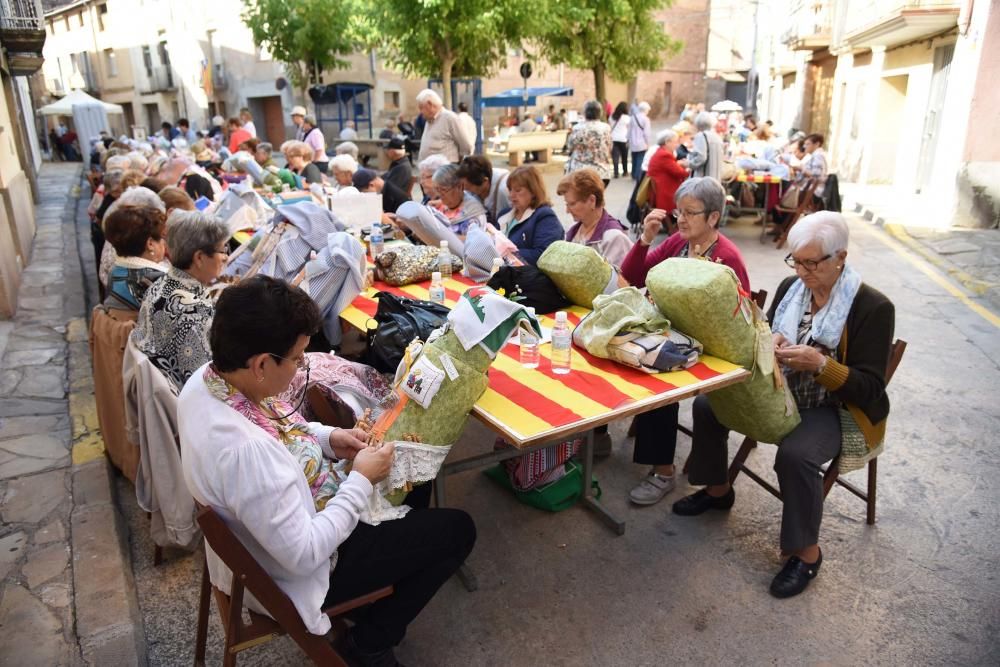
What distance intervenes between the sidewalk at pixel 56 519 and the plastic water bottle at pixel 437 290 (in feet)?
6.02

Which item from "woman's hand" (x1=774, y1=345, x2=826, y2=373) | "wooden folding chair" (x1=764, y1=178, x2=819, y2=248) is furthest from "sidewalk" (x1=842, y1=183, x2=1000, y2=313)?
"woman's hand" (x1=774, y1=345, x2=826, y2=373)

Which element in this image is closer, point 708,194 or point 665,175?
point 708,194

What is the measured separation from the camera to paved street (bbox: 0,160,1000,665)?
2434 millimetres

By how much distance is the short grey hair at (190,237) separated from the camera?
2.77 m

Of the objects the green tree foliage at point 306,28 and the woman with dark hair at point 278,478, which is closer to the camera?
the woman with dark hair at point 278,478

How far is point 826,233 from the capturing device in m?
2.62

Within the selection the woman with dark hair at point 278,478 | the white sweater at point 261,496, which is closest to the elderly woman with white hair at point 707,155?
the woman with dark hair at point 278,478

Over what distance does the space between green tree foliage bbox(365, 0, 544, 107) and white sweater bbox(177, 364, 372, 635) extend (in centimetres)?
1491

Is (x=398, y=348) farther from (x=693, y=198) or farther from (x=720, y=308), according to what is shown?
(x=693, y=198)

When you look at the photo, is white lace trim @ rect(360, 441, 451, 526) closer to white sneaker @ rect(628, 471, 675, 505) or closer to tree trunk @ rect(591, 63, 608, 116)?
white sneaker @ rect(628, 471, 675, 505)

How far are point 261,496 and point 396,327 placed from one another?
1438 millimetres

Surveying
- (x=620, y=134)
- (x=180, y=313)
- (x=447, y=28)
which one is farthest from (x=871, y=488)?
(x=447, y=28)

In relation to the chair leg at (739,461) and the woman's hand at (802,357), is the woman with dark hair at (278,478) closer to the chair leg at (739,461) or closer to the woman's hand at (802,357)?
the woman's hand at (802,357)

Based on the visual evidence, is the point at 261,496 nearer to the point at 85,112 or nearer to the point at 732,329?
the point at 732,329
